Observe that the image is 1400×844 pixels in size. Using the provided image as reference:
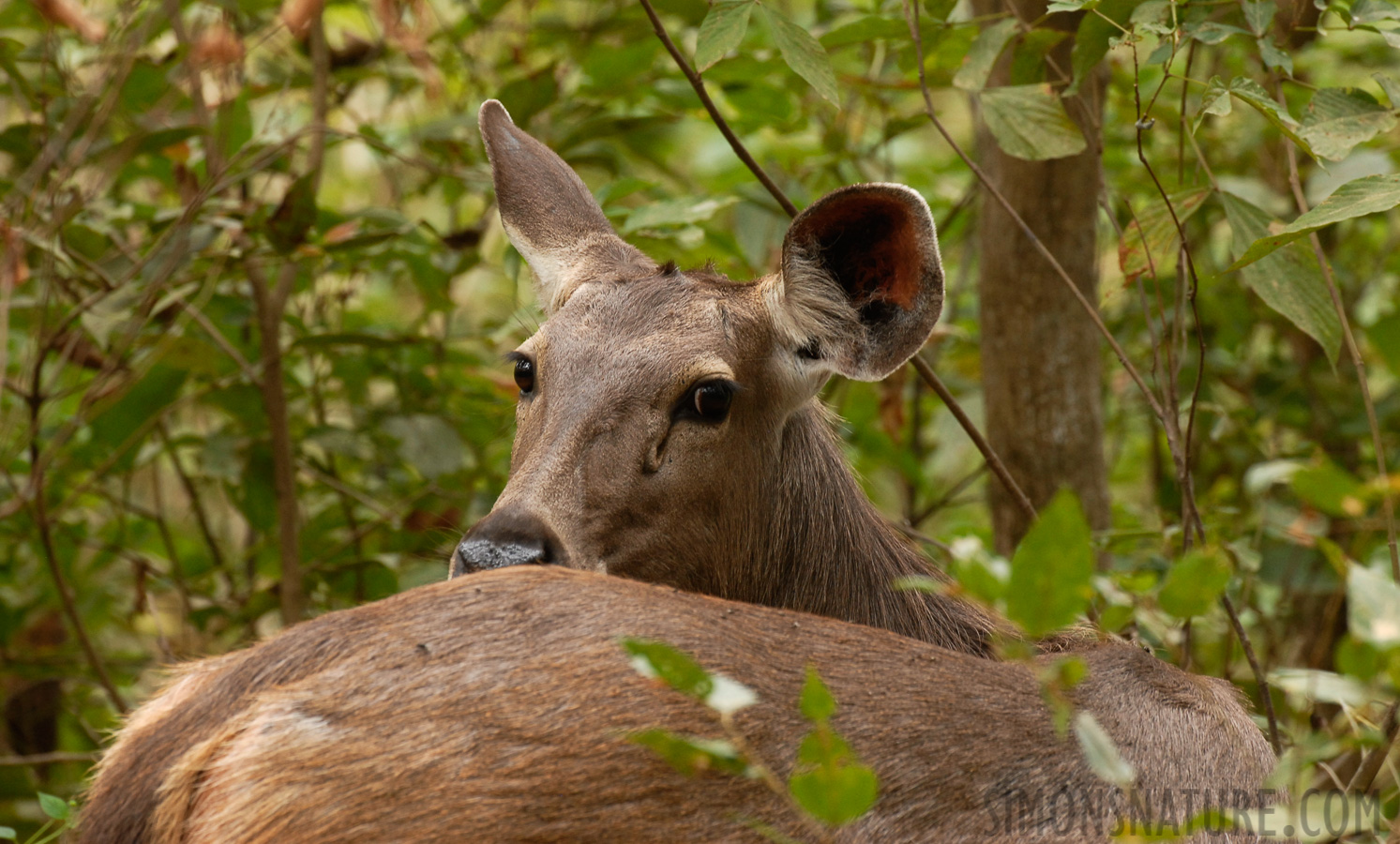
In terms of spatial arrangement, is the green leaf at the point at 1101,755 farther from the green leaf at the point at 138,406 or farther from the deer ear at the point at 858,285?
the green leaf at the point at 138,406

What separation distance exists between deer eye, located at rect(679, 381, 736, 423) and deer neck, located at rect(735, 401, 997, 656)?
1.25 ft

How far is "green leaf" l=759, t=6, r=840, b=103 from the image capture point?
4051mm

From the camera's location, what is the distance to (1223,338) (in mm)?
7461

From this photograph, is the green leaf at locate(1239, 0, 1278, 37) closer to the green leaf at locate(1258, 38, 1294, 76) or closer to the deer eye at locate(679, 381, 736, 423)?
the green leaf at locate(1258, 38, 1294, 76)

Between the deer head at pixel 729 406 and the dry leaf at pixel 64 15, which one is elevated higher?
the dry leaf at pixel 64 15

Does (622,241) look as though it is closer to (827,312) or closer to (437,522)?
(827,312)

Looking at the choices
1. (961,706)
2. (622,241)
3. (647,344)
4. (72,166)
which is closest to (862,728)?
(961,706)

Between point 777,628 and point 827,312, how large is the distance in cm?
217

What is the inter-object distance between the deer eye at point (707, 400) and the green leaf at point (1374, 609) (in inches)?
102

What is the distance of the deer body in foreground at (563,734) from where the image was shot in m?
2.18

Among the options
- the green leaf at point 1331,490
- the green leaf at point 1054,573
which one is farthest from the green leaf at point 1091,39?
the green leaf at point 1054,573

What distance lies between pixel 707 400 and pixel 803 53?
112cm

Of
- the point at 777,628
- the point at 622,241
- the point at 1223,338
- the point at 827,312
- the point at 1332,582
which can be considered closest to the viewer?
the point at 777,628

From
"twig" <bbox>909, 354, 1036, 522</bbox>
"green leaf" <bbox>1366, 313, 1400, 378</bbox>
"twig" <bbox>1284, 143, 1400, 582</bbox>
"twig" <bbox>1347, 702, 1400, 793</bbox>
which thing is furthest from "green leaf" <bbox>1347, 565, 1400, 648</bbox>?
Answer: "green leaf" <bbox>1366, 313, 1400, 378</bbox>
